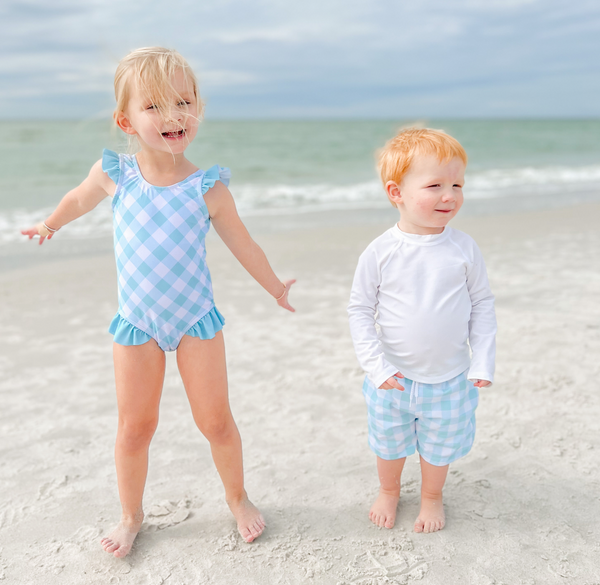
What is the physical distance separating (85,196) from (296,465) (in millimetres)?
1551

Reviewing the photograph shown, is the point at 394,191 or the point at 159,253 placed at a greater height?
the point at 394,191

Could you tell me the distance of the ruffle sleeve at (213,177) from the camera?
2029 millimetres

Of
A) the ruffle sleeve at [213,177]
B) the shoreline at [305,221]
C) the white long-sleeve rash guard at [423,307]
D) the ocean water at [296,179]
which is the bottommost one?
the ocean water at [296,179]

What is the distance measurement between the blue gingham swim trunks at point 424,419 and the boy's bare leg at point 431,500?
0.24ft

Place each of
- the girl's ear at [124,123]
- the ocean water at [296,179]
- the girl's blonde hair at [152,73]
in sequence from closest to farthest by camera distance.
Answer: the girl's blonde hair at [152,73]
the girl's ear at [124,123]
the ocean water at [296,179]

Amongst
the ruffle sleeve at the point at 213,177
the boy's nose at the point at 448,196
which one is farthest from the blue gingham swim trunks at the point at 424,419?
the ruffle sleeve at the point at 213,177

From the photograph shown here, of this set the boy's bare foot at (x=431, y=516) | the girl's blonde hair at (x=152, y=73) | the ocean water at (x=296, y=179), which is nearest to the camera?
the girl's blonde hair at (x=152, y=73)

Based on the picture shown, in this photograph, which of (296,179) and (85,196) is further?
(296,179)

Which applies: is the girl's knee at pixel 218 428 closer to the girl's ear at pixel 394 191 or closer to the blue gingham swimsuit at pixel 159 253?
the blue gingham swimsuit at pixel 159 253

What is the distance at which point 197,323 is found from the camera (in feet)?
6.96

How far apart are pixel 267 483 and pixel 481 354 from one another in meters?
1.18

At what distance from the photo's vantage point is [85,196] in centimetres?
219

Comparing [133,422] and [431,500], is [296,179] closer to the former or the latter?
[431,500]

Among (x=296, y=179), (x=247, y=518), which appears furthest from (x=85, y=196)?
(x=296, y=179)
